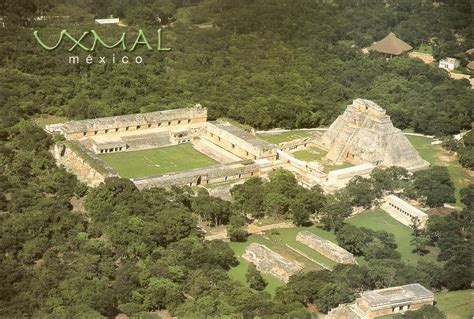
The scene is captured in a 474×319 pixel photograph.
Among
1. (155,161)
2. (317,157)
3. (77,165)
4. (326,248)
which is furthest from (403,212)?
(77,165)

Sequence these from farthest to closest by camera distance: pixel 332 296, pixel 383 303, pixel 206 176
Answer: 1. pixel 206 176
2. pixel 332 296
3. pixel 383 303

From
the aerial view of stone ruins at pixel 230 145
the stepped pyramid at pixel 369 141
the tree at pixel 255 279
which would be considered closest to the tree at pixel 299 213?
the aerial view of stone ruins at pixel 230 145

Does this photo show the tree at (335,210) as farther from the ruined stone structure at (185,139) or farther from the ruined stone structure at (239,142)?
the ruined stone structure at (239,142)

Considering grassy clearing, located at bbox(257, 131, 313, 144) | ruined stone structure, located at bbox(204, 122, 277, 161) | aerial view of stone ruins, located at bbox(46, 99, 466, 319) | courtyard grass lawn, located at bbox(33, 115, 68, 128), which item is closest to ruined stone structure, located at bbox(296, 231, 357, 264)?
aerial view of stone ruins, located at bbox(46, 99, 466, 319)

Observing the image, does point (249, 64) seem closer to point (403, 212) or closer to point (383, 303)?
point (403, 212)

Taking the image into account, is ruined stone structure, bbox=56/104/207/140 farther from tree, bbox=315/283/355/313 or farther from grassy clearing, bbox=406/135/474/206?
tree, bbox=315/283/355/313
